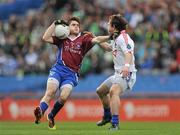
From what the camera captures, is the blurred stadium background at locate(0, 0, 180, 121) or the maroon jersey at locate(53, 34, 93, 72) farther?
the blurred stadium background at locate(0, 0, 180, 121)

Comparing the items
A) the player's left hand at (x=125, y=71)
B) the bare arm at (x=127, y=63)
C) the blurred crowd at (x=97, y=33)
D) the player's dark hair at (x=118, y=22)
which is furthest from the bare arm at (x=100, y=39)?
the blurred crowd at (x=97, y=33)

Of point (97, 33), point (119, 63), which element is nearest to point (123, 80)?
point (119, 63)

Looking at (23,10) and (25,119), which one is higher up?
(23,10)

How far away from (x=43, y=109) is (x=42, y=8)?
15.2 metres

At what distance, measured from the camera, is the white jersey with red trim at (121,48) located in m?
15.8

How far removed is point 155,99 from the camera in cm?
2425

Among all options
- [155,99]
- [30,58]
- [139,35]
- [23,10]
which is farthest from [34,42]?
[155,99]

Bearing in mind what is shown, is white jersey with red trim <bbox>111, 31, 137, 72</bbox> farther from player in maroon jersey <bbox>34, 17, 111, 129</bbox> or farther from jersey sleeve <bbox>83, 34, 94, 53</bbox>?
jersey sleeve <bbox>83, 34, 94, 53</bbox>

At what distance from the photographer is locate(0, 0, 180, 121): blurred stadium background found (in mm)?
24531

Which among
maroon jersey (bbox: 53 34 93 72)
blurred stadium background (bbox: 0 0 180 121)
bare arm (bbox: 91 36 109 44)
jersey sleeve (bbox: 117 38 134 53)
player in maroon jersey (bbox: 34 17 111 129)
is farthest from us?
blurred stadium background (bbox: 0 0 180 121)

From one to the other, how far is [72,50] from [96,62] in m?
9.41

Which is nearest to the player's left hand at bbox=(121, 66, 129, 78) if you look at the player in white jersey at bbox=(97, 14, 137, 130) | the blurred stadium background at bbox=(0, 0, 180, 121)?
the player in white jersey at bbox=(97, 14, 137, 130)

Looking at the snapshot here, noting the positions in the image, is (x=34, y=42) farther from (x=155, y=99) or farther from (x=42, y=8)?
(x=155, y=99)

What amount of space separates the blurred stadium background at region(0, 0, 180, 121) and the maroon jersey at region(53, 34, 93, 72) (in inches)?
314
